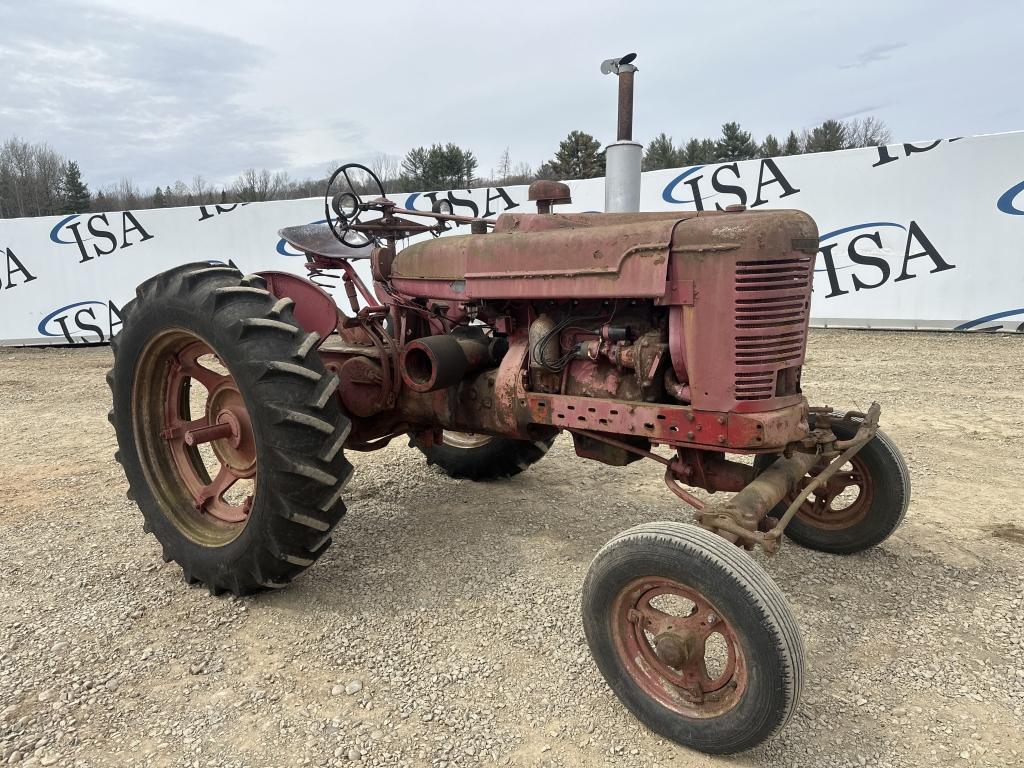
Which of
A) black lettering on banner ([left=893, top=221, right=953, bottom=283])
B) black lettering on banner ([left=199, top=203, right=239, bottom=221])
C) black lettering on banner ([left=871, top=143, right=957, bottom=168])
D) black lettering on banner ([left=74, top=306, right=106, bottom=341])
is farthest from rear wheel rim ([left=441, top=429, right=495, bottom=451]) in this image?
black lettering on banner ([left=74, top=306, right=106, bottom=341])

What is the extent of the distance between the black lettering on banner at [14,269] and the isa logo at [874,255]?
12.0m

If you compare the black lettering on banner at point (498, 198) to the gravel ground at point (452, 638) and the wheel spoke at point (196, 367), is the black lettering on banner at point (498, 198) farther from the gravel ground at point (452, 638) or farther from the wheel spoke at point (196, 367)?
the wheel spoke at point (196, 367)

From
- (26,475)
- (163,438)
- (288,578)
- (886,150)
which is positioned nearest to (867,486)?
(288,578)

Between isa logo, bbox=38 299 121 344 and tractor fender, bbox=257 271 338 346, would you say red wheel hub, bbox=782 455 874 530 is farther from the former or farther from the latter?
isa logo, bbox=38 299 121 344

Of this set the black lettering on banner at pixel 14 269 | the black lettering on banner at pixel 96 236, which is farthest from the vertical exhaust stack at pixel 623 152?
the black lettering on banner at pixel 14 269

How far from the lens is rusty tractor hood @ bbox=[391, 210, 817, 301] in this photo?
228cm

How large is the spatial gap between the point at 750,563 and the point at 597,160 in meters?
32.6

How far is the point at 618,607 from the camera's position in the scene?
85.4 inches

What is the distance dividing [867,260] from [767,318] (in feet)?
27.5

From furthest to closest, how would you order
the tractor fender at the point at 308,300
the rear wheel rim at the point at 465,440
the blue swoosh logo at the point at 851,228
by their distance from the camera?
the blue swoosh logo at the point at 851,228
the rear wheel rim at the point at 465,440
the tractor fender at the point at 308,300

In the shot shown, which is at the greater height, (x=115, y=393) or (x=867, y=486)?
(x=115, y=393)

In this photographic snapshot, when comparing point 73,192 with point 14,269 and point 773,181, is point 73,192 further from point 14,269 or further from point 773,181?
point 773,181

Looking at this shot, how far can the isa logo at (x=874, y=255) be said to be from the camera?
925cm

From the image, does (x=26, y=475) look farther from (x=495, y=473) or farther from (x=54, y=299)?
(x=54, y=299)
